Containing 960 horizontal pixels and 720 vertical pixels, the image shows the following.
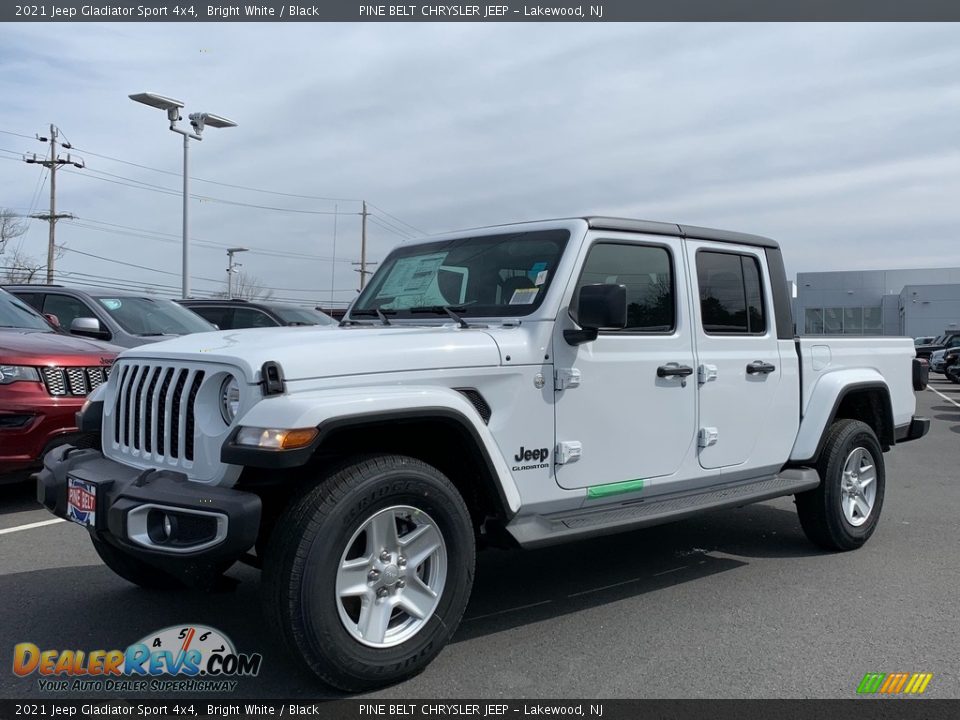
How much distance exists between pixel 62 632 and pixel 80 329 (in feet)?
13.4

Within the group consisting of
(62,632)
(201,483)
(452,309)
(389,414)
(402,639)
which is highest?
(452,309)

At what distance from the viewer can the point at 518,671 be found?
11.8ft

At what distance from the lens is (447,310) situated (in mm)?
4387

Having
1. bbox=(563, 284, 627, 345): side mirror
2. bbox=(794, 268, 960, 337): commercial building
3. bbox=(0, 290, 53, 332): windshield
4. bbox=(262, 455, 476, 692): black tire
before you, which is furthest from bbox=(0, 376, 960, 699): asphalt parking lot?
bbox=(794, 268, 960, 337): commercial building

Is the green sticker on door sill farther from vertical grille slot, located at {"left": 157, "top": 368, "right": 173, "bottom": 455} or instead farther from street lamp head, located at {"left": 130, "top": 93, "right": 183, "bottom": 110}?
street lamp head, located at {"left": 130, "top": 93, "right": 183, "bottom": 110}

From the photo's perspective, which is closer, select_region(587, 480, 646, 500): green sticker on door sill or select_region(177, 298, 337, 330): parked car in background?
select_region(587, 480, 646, 500): green sticker on door sill

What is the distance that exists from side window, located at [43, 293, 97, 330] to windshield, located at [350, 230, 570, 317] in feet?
17.6

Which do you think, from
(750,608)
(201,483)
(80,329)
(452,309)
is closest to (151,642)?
(201,483)

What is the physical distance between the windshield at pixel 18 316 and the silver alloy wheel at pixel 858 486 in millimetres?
6437

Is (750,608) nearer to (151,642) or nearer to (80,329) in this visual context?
(151,642)

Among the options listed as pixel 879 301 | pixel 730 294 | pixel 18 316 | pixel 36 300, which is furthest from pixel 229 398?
pixel 879 301

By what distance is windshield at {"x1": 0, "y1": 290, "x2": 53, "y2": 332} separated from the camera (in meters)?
7.21

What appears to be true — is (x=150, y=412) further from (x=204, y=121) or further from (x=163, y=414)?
(x=204, y=121)

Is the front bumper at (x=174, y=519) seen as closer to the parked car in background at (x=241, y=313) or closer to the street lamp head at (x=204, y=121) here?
the parked car in background at (x=241, y=313)
